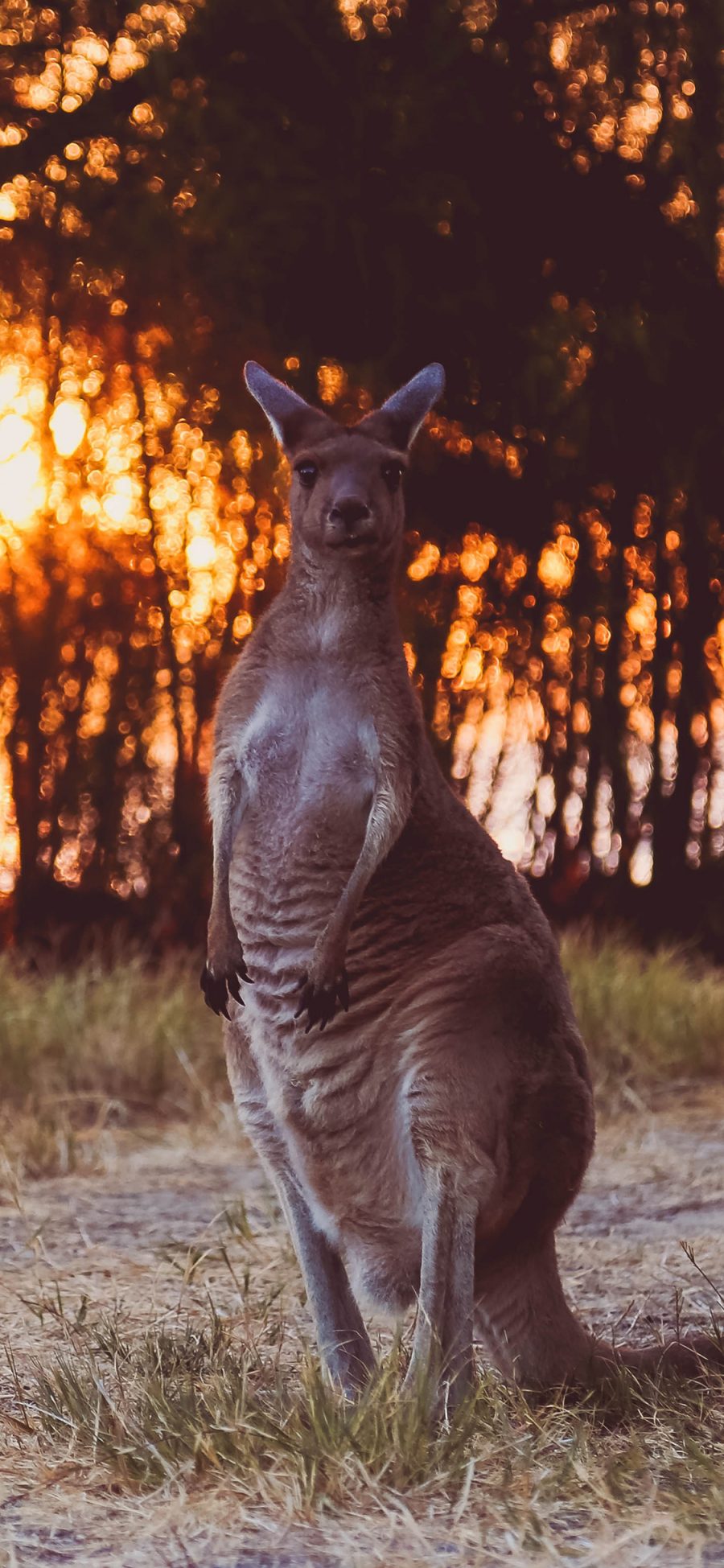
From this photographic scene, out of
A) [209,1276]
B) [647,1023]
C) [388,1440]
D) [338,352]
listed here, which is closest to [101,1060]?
[647,1023]

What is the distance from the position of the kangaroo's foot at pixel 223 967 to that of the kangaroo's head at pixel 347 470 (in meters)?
0.64

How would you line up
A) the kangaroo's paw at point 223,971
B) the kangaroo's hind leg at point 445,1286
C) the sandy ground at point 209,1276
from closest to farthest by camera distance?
the sandy ground at point 209,1276, the kangaroo's hind leg at point 445,1286, the kangaroo's paw at point 223,971

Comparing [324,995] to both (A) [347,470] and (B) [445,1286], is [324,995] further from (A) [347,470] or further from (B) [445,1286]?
(A) [347,470]

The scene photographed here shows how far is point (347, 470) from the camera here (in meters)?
3.13

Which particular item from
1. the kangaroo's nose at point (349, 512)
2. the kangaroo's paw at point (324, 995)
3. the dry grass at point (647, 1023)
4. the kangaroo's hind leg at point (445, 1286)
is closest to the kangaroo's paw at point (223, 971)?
the kangaroo's paw at point (324, 995)

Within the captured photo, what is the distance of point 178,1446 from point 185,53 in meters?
6.52

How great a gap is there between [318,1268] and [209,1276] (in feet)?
3.67

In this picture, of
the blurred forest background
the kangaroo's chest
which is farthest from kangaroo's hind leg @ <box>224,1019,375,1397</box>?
the blurred forest background

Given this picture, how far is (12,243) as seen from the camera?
26.3ft

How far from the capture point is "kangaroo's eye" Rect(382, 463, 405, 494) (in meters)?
3.17

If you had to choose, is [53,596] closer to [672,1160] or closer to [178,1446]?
[672,1160]

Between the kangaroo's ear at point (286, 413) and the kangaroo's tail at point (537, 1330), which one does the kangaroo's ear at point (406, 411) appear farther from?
the kangaroo's tail at point (537, 1330)

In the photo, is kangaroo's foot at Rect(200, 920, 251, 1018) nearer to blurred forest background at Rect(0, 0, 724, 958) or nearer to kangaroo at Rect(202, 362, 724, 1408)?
kangaroo at Rect(202, 362, 724, 1408)

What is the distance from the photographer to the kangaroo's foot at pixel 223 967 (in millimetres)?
2979
